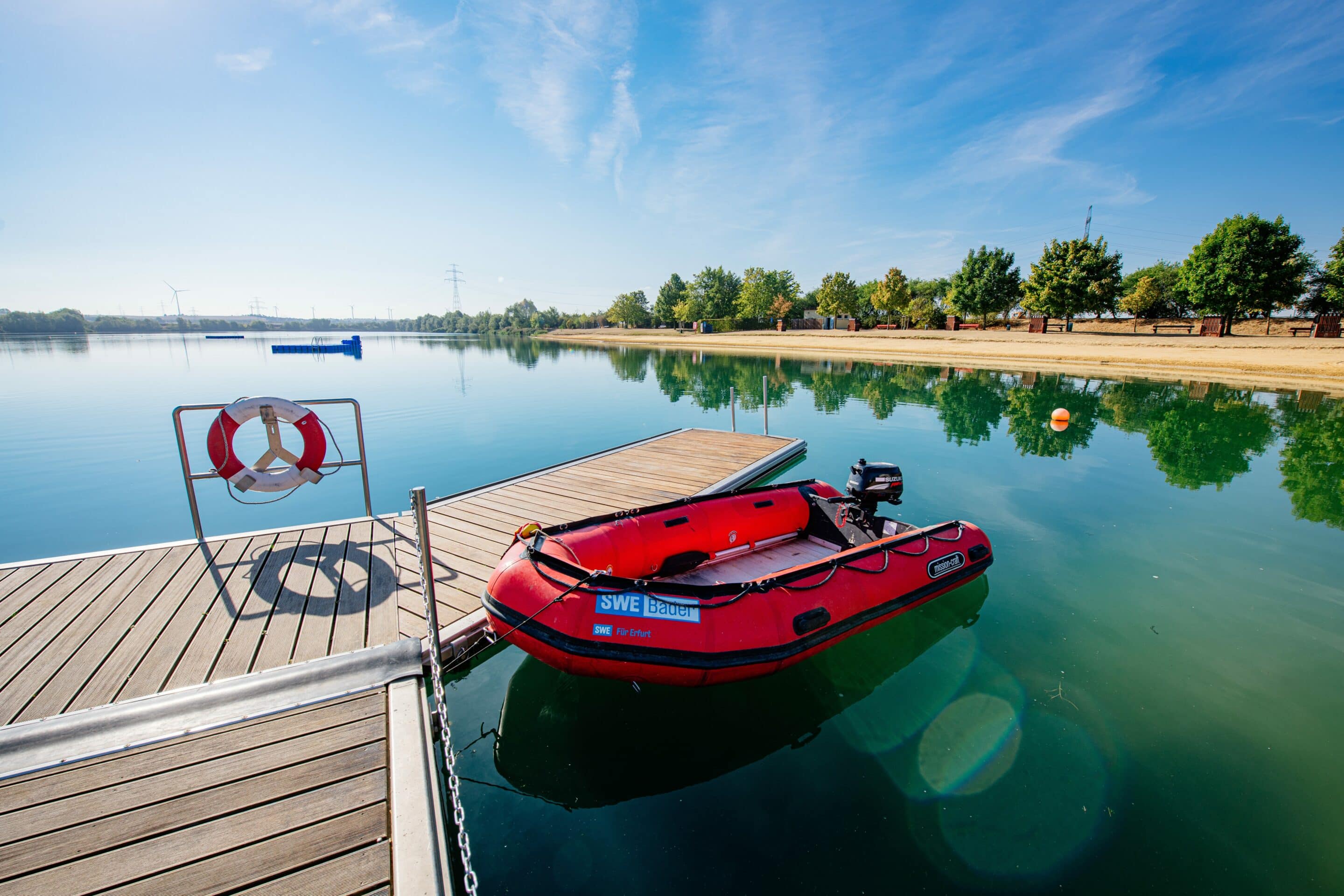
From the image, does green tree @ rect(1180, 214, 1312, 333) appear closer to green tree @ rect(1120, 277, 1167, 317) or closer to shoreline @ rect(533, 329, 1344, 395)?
shoreline @ rect(533, 329, 1344, 395)

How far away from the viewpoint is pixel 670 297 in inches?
2761

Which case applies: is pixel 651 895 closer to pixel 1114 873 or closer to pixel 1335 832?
pixel 1114 873

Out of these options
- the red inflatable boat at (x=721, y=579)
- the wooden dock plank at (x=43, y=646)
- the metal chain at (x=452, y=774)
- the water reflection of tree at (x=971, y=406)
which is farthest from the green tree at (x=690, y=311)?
the metal chain at (x=452, y=774)

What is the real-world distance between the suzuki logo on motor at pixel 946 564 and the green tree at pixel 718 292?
59342mm

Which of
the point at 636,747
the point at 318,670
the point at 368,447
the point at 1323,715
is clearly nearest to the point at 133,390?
the point at 368,447

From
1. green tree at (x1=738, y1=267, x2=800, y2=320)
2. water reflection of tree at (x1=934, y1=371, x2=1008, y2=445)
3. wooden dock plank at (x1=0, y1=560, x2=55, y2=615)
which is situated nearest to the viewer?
wooden dock plank at (x1=0, y1=560, x2=55, y2=615)

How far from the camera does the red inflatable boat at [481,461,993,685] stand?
322 centimetres

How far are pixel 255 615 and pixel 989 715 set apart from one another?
5.11m

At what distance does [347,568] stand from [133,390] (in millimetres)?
23130

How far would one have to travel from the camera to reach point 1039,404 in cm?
1529

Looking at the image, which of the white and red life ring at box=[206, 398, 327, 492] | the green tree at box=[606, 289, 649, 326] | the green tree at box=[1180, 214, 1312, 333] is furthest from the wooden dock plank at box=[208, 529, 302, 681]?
the green tree at box=[606, 289, 649, 326]

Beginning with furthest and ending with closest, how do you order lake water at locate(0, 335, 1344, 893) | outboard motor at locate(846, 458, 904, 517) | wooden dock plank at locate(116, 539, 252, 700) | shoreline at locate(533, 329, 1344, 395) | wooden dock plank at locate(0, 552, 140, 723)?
shoreline at locate(533, 329, 1344, 395), outboard motor at locate(846, 458, 904, 517), wooden dock plank at locate(116, 539, 252, 700), wooden dock plank at locate(0, 552, 140, 723), lake water at locate(0, 335, 1344, 893)

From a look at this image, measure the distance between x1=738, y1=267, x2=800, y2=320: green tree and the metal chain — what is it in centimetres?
5738

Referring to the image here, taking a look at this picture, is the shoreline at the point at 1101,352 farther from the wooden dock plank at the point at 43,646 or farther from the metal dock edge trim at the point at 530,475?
the wooden dock plank at the point at 43,646
